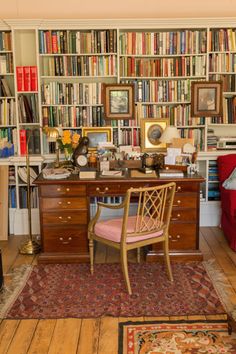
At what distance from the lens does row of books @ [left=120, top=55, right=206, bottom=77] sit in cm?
482

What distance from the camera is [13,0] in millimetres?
4918

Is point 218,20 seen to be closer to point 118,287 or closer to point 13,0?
point 13,0

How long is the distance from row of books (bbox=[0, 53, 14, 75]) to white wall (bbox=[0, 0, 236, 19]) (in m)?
0.47

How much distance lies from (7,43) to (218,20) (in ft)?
7.25

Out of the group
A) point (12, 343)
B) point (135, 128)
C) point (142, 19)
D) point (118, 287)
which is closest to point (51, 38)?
point (142, 19)

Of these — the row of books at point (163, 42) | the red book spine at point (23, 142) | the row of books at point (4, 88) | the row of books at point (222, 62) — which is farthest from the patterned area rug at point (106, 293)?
the row of books at point (163, 42)

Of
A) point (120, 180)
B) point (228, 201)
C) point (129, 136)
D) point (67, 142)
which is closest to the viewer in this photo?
point (120, 180)

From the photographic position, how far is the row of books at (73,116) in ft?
16.0

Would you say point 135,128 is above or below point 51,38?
below

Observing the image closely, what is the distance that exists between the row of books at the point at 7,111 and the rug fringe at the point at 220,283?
99.7 inches

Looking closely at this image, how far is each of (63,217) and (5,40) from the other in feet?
6.69

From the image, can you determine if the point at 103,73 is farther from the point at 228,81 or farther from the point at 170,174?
the point at 170,174

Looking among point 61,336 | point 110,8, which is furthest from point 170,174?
point 110,8

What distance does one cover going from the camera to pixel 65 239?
162 inches
